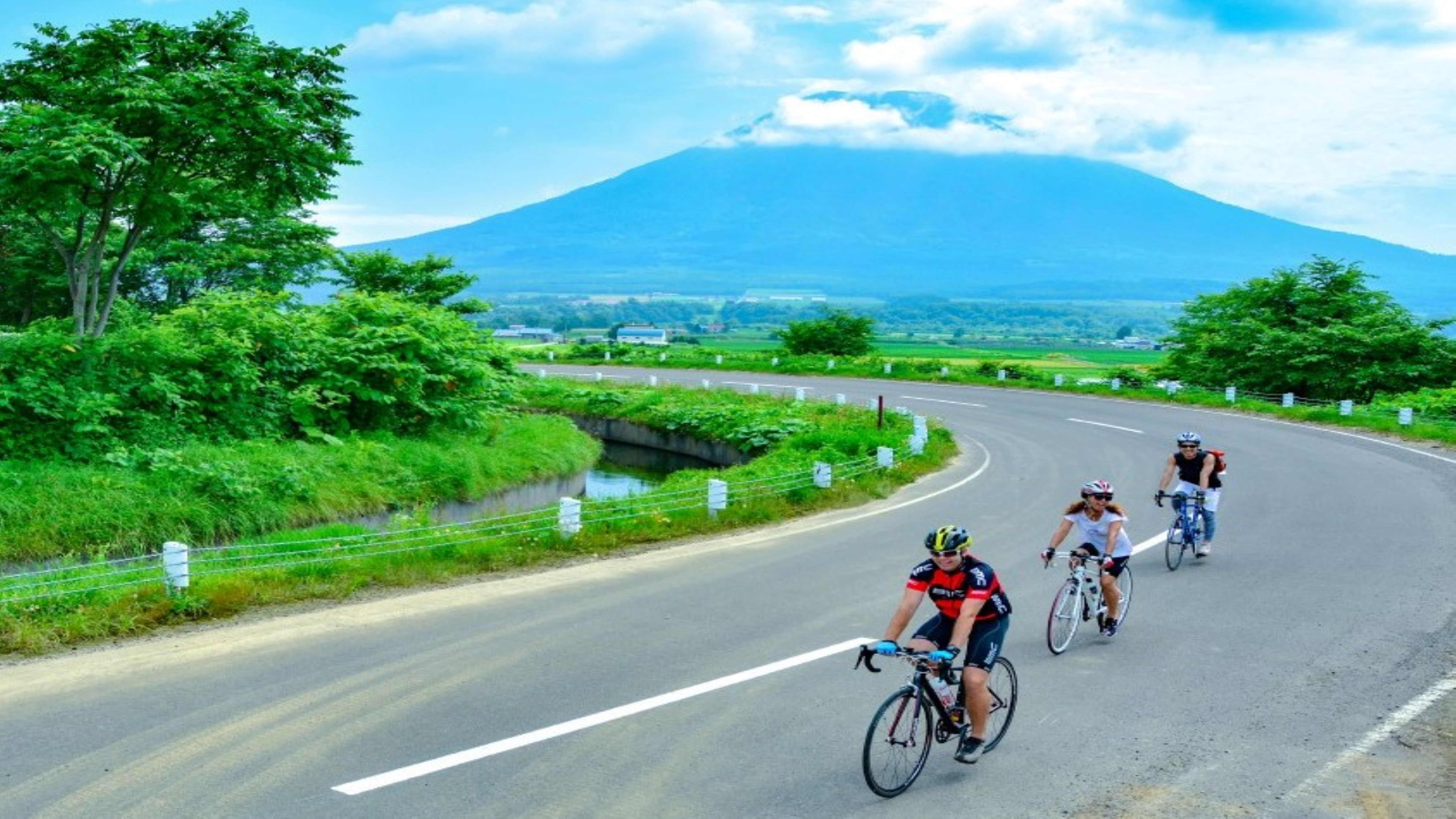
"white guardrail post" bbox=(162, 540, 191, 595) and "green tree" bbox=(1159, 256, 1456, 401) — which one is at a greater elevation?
"green tree" bbox=(1159, 256, 1456, 401)

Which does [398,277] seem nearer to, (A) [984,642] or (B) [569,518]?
(B) [569,518]

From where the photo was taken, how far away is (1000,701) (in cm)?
812

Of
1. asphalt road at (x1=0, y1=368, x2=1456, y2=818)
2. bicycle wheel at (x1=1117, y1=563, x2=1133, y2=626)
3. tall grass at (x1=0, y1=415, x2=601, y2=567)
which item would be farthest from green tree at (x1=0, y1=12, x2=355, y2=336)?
bicycle wheel at (x1=1117, y1=563, x2=1133, y2=626)

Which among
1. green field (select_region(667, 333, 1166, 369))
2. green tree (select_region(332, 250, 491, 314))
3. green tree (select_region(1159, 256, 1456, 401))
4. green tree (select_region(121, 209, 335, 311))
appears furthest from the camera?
green field (select_region(667, 333, 1166, 369))

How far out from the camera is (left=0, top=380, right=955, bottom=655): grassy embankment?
11.5 meters

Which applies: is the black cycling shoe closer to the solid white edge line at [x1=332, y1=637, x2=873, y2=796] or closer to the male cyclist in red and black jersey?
the male cyclist in red and black jersey

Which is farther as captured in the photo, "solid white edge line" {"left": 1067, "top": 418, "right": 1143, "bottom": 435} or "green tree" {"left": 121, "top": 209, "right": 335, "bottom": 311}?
"green tree" {"left": 121, "top": 209, "right": 335, "bottom": 311}

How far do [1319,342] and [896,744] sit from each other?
130 feet

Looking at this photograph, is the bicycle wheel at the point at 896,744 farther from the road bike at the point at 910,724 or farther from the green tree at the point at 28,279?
the green tree at the point at 28,279

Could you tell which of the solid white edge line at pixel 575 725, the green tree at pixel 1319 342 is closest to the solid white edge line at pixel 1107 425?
the green tree at pixel 1319 342

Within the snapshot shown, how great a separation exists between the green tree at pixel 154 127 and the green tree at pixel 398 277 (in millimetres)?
15791

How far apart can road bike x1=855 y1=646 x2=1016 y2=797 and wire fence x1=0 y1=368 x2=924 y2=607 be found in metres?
7.45

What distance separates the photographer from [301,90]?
24.8m

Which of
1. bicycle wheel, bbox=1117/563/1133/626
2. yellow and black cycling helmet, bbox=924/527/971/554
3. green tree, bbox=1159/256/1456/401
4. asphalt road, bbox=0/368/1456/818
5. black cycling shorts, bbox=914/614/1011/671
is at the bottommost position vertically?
asphalt road, bbox=0/368/1456/818
